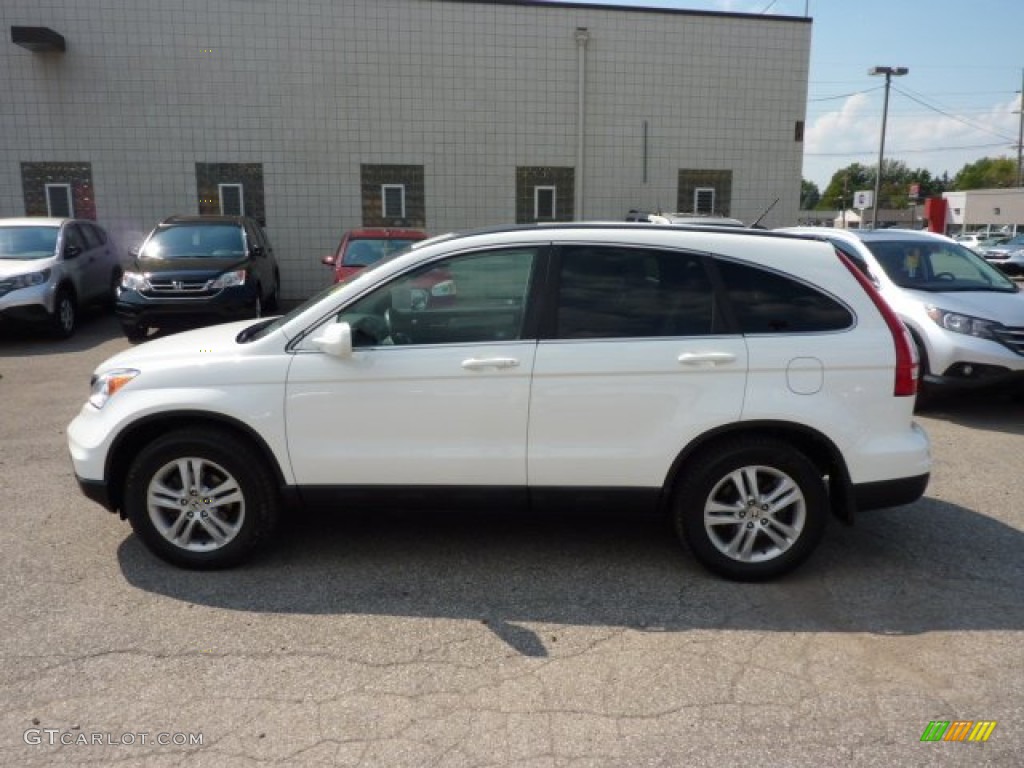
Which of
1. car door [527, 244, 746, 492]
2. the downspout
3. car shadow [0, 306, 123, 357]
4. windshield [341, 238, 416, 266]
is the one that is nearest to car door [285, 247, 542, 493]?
car door [527, 244, 746, 492]

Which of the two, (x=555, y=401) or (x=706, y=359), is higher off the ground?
(x=706, y=359)

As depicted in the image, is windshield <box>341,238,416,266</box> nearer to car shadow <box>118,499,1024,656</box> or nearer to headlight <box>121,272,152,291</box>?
headlight <box>121,272,152,291</box>

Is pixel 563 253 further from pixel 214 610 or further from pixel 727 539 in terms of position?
pixel 214 610

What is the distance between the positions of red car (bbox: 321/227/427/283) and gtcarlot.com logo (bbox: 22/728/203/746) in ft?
27.9

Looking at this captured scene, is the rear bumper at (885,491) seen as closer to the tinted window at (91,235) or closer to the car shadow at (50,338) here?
the car shadow at (50,338)

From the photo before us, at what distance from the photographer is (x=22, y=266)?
11.3 meters

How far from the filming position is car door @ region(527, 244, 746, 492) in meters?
4.05

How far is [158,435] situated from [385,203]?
12.8 metres

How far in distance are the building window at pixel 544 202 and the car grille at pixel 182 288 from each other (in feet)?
26.5

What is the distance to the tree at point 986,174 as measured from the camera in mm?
109000

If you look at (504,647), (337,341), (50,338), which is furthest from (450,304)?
(50,338)

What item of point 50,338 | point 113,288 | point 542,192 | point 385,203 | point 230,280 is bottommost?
point 50,338

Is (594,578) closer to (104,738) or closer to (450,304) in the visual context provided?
(450,304)

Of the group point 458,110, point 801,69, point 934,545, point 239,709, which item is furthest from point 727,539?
point 801,69
